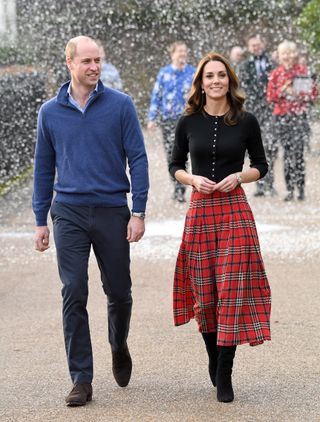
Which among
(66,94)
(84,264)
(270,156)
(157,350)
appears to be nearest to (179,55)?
(270,156)

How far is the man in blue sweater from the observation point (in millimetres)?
5551

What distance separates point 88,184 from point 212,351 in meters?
0.93

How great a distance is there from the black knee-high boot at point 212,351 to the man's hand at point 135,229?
53 cm

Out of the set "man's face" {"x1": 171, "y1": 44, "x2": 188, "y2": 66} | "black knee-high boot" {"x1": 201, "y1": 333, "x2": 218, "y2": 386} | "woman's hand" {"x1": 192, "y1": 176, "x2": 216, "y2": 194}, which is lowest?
"black knee-high boot" {"x1": 201, "y1": 333, "x2": 218, "y2": 386}

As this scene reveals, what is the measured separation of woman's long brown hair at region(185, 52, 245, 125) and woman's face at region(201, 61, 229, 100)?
23 mm

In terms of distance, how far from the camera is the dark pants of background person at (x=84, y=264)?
552cm

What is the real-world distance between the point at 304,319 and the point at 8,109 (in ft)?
33.1

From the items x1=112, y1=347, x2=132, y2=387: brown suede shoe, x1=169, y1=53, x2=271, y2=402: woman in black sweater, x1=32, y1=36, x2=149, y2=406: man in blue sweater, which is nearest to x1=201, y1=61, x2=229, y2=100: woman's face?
x1=169, y1=53, x2=271, y2=402: woman in black sweater

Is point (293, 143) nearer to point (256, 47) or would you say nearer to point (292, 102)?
point (292, 102)

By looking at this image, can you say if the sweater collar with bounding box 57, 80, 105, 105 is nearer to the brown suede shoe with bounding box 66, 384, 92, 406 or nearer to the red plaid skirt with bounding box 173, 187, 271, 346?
the red plaid skirt with bounding box 173, 187, 271, 346

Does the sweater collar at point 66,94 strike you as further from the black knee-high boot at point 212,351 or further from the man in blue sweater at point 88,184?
the black knee-high boot at point 212,351

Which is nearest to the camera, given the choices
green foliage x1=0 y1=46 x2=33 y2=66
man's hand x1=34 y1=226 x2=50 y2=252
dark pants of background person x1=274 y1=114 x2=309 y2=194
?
man's hand x1=34 y1=226 x2=50 y2=252

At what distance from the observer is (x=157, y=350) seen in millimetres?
6496

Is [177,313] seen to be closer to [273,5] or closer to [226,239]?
[226,239]
